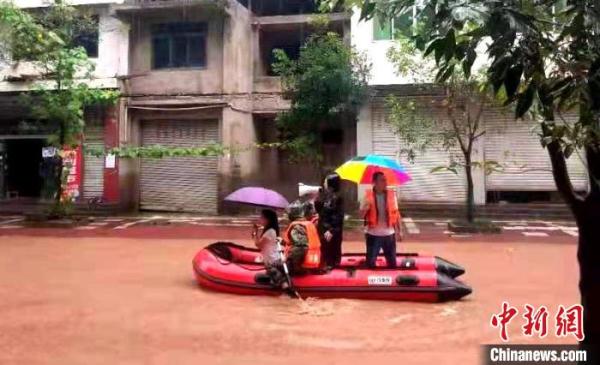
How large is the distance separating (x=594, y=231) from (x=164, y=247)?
10.6m

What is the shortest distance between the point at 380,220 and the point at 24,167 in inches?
653

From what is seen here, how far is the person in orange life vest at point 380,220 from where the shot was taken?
807 centimetres

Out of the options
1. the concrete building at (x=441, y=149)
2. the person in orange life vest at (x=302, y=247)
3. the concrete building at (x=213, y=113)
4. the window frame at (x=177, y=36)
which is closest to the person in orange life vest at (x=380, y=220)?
the person in orange life vest at (x=302, y=247)

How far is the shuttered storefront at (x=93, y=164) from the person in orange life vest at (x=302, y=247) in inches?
529

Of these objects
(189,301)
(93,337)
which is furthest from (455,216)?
(93,337)

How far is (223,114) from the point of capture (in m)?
19.0

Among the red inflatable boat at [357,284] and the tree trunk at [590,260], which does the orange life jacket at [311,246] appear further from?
the tree trunk at [590,260]

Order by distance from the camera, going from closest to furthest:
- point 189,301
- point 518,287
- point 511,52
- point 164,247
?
point 511,52 → point 189,301 → point 518,287 → point 164,247

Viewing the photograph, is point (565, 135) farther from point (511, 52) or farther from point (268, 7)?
point (268, 7)

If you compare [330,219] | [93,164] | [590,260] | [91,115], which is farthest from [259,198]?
[91,115]

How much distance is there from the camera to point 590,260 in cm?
298

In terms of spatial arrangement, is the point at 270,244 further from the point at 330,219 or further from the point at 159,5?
the point at 159,5

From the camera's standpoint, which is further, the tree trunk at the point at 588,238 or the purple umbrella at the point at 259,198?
the purple umbrella at the point at 259,198

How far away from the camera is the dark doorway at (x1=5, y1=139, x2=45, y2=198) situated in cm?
2098
